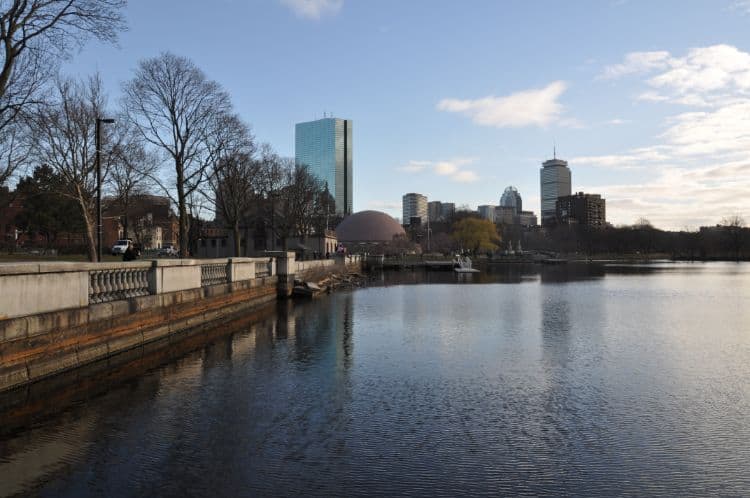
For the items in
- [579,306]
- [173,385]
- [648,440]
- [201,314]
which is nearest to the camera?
[648,440]

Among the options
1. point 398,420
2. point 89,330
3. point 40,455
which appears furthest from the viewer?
point 89,330

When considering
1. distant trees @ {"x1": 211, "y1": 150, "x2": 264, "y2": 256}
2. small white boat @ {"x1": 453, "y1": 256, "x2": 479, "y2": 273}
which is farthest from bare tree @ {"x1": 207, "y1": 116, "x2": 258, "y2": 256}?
small white boat @ {"x1": 453, "y1": 256, "x2": 479, "y2": 273}

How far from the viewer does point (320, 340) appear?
18969 mm

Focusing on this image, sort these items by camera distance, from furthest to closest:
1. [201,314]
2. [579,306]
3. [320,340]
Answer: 1. [579,306]
2. [201,314]
3. [320,340]

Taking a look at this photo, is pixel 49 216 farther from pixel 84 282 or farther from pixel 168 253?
pixel 84 282

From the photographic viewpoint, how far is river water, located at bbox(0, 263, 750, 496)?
720cm

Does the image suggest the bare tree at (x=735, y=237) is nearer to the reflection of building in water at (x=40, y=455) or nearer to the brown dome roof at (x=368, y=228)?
the brown dome roof at (x=368, y=228)

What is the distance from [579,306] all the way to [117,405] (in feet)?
81.9

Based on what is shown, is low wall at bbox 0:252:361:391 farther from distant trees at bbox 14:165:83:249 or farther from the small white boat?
the small white boat

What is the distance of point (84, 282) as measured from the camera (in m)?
13.5

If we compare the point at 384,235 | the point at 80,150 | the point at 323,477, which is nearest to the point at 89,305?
the point at 323,477

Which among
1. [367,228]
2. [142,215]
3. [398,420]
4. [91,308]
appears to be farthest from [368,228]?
[398,420]

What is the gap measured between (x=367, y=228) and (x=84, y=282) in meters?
134

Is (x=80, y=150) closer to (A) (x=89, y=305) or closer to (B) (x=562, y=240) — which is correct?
(A) (x=89, y=305)
